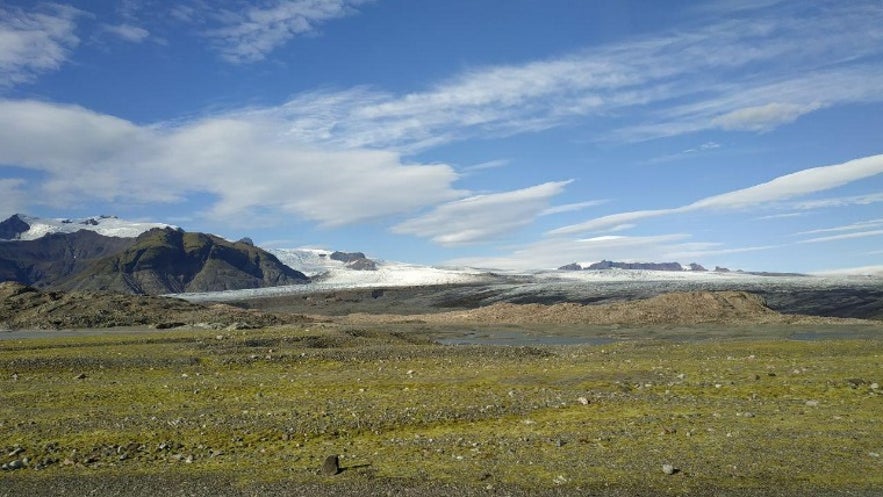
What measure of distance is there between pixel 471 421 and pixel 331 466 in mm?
6476

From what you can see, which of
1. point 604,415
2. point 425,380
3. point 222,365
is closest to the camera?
point 604,415

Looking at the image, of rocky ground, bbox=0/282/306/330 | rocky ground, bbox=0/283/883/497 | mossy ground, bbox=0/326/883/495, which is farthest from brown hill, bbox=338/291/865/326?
mossy ground, bbox=0/326/883/495

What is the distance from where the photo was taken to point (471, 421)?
21141mm

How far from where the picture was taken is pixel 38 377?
Answer: 111ft

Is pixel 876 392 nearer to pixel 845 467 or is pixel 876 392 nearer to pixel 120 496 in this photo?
pixel 845 467

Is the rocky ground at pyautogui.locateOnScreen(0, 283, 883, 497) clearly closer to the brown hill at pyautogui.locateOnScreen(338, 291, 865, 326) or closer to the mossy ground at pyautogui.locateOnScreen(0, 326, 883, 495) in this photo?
the mossy ground at pyautogui.locateOnScreen(0, 326, 883, 495)

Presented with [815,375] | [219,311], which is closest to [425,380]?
[815,375]

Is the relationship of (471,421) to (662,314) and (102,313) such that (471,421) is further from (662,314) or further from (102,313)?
(102,313)

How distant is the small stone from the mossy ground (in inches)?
15.3

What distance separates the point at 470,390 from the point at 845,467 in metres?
14.4

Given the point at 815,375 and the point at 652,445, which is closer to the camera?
the point at 652,445

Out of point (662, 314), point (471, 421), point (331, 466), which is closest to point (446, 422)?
point (471, 421)

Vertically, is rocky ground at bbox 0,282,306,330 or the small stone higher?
rocky ground at bbox 0,282,306,330

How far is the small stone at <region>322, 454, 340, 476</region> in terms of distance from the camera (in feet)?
51.3
